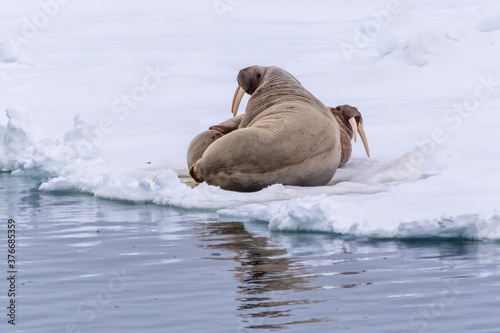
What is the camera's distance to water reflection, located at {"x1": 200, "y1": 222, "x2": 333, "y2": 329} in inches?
210

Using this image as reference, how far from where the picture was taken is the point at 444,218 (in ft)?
23.4

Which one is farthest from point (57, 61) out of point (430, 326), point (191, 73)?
point (430, 326)

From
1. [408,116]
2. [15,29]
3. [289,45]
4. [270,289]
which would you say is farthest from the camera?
[15,29]

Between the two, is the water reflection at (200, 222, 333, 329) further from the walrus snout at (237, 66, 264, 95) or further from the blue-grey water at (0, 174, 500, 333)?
the walrus snout at (237, 66, 264, 95)

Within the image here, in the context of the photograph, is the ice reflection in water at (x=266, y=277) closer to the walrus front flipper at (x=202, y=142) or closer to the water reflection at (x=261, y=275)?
the water reflection at (x=261, y=275)

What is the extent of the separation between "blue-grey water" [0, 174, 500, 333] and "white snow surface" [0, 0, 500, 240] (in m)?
0.49

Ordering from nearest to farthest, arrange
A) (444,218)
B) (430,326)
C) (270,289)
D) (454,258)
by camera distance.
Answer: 1. (430,326)
2. (270,289)
3. (454,258)
4. (444,218)

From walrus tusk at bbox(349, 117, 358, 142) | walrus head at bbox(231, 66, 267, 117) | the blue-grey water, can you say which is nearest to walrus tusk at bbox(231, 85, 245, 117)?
walrus head at bbox(231, 66, 267, 117)

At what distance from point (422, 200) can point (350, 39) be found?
1558 centimetres

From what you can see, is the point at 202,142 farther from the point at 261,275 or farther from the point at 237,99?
the point at 261,275

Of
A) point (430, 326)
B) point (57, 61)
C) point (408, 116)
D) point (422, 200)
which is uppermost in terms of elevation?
point (57, 61)

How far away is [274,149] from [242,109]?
7.00m

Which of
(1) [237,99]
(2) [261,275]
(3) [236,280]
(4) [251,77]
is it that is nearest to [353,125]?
(4) [251,77]

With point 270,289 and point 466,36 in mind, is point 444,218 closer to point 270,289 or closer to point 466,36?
point 270,289
